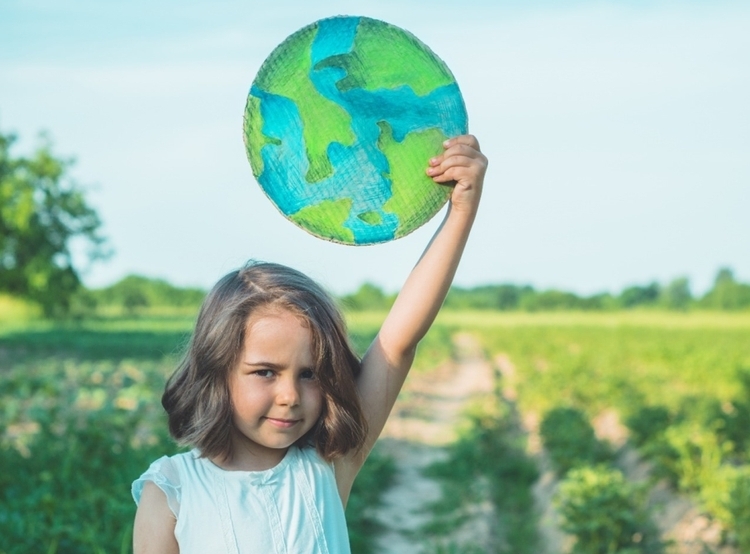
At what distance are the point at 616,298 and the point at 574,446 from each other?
79264 mm

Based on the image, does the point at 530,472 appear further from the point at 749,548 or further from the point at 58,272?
the point at 58,272

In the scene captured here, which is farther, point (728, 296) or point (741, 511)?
point (728, 296)

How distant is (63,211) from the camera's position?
84.4 feet

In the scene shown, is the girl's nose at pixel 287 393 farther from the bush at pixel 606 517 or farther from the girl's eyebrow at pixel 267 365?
the bush at pixel 606 517

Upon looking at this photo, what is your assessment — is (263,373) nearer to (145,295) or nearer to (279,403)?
(279,403)

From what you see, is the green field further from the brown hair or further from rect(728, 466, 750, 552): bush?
the brown hair

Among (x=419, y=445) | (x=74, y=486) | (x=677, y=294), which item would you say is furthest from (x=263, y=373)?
(x=677, y=294)

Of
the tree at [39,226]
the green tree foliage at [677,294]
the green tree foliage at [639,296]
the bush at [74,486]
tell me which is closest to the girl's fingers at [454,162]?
the bush at [74,486]

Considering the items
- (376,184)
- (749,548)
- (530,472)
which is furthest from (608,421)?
(376,184)

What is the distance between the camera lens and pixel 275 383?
1.75m

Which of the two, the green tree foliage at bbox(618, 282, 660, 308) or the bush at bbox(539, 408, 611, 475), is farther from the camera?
the green tree foliage at bbox(618, 282, 660, 308)

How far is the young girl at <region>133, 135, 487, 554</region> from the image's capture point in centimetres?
172

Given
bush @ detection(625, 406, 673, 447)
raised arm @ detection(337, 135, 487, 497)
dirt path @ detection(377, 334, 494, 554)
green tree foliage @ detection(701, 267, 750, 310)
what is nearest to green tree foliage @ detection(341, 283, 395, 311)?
green tree foliage @ detection(701, 267, 750, 310)

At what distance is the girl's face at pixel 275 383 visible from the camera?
174cm
